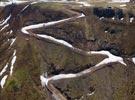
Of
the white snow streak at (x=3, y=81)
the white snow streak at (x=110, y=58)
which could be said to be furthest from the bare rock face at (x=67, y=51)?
the white snow streak at (x=110, y=58)

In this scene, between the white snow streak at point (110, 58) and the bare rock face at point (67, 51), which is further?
the white snow streak at point (110, 58)

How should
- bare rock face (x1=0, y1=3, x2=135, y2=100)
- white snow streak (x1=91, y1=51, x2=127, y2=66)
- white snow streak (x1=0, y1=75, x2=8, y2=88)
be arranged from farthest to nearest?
white snow streak (x1=91, y1=51, x2=127, y2=66) < bare rock face (x1=0, y1=3, x2=135, y2=100) < white snow streak (x1=0, y1=75, x2=8, y2=88)

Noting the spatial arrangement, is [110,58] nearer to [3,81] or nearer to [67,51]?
[67,51]

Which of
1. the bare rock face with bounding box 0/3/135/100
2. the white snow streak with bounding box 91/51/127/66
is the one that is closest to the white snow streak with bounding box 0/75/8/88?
the bare rock face with bounding box 0/3/135/100

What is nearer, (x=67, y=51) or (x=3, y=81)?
(x=3, y=81)

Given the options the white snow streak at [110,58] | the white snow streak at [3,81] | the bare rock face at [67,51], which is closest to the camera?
the white snow streak at [3,81]

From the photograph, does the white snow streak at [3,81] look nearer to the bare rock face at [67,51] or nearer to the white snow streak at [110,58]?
the bare rock face at [67,51]

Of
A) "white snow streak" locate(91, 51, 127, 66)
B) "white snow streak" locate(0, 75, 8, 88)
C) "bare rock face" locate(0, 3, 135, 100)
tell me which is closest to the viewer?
"white snow streak" locate(0, 75, 8, 88)

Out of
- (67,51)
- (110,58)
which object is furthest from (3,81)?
(110,58)

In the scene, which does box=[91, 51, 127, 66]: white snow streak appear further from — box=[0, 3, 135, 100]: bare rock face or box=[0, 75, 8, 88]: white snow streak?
box=[0, 75, 8, 88]: white snow streak
